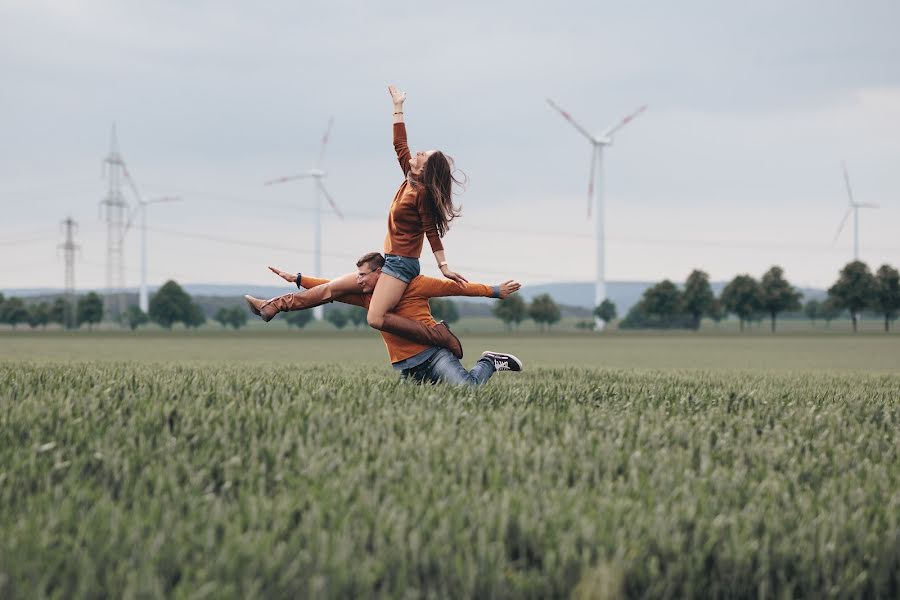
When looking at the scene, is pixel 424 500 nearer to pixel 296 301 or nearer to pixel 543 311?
pixel 296 301

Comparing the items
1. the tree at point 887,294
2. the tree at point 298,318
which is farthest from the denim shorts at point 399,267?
the tree at point 298,318

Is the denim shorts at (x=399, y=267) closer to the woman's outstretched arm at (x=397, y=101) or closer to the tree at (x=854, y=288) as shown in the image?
the woman's outstretched arm at (x=397, y=101)

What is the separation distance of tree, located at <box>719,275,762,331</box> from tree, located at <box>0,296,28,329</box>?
417ft

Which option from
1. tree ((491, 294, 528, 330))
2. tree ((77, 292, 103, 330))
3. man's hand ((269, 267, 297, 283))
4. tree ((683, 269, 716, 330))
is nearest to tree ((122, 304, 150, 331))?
tree ((77, 292, 103, 330))

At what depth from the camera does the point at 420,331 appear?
7.49 m

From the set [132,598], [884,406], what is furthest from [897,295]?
[132,598]

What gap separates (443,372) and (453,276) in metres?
1.06

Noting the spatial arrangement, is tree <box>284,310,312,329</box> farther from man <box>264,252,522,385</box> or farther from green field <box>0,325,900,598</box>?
green field <box>0,325,900,598</box>

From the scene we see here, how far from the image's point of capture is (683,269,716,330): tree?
125000 millimetres

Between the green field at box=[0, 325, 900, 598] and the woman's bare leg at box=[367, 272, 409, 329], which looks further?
the woman's bare leg at box=[367, 272, 409, 329]

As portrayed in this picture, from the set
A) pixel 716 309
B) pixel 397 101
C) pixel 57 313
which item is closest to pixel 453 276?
pixel 397 101

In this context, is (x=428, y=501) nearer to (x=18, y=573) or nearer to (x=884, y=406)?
(x=18, y=573)

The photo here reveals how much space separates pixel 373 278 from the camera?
24.6 ft

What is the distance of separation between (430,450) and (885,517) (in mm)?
2427
